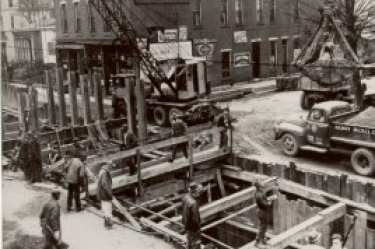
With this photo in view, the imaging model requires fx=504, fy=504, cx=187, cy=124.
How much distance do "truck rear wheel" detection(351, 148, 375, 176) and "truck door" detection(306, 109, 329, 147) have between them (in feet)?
4.19

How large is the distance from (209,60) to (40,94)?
39.5ft

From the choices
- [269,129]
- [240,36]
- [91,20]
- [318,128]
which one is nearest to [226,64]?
[240,36]

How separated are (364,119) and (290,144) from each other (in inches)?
120

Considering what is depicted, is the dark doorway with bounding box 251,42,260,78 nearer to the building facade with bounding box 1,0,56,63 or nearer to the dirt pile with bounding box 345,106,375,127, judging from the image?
the building facade with bounding box 1,0,56,63

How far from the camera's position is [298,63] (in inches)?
898

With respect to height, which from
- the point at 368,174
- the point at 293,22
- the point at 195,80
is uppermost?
the point at 293,22

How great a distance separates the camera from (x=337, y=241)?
13812 mm

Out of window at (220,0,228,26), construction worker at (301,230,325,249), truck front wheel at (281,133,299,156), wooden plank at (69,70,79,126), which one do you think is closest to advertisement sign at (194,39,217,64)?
window at (220,0,228,26)

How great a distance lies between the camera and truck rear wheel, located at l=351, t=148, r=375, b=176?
1561 centimetres

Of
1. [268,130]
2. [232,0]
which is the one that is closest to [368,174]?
[268,130]

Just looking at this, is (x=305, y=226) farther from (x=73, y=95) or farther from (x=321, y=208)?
(x=73, y=95)

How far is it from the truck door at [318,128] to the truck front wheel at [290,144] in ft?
2.07

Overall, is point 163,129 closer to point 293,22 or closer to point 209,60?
point 209,60

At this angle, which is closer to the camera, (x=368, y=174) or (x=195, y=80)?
(x=368, y=174)
